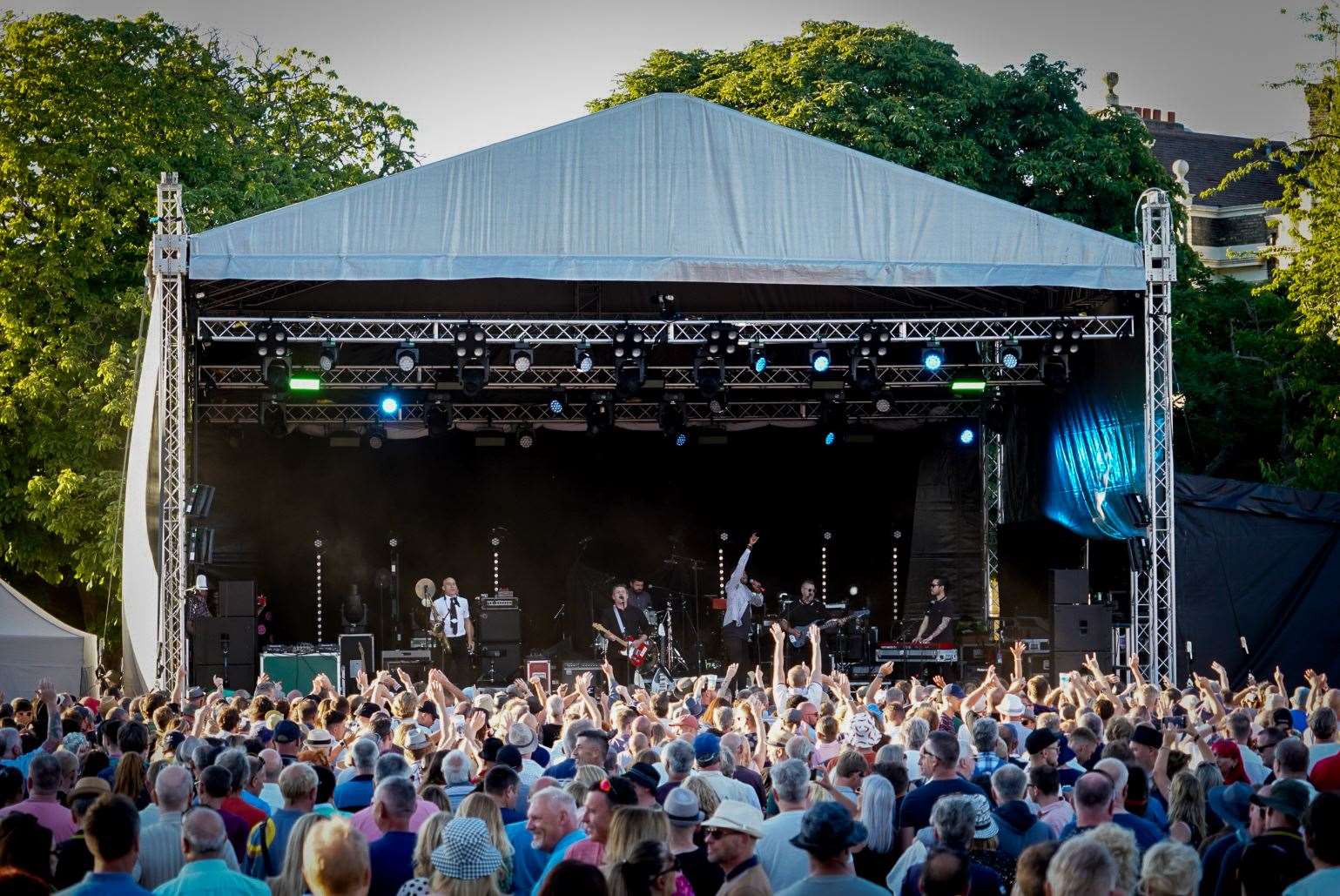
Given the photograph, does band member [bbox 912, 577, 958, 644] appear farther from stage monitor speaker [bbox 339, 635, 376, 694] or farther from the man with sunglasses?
the man with sunglasses

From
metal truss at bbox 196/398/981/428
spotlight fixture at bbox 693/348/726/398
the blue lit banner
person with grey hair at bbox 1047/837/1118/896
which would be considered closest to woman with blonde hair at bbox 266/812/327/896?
person with grey hair at bbox 1047/837/1118/896

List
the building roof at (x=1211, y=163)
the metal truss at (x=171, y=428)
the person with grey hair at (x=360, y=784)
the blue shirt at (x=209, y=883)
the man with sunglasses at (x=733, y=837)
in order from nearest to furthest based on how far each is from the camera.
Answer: the blue shirt at (x=209, y=883)
the man with sunglasses at (x=733, y=837)
the person with grey hair at (x=360, y=784)
the metal truss at (x=171, y=428)
the building roof at (x=1211, y=163)

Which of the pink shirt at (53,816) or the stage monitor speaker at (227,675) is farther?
the stage monitor speaker at (227,675)

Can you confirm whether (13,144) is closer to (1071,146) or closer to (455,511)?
(455,511)

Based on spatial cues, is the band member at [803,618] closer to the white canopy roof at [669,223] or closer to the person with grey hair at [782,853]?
the white canopy roof at [669,223]

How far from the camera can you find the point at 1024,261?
16.7 meters

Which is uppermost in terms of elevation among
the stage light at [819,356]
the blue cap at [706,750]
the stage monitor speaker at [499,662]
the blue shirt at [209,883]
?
the stage light at [819,356]

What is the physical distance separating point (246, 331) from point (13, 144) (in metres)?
9.57

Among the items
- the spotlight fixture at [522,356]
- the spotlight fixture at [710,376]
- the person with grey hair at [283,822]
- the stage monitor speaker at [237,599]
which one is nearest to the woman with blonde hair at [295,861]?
the person with grey hair at [283,822]

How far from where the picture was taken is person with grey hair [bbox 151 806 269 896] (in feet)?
17.0

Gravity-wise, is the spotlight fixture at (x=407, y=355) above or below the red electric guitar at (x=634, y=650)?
above

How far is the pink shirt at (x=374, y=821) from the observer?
20.3ft

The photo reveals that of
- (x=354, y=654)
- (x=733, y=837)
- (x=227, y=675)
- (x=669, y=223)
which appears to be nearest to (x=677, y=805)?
(x=733, y=837)

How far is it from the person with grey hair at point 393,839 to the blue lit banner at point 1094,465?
1235 centimetres
